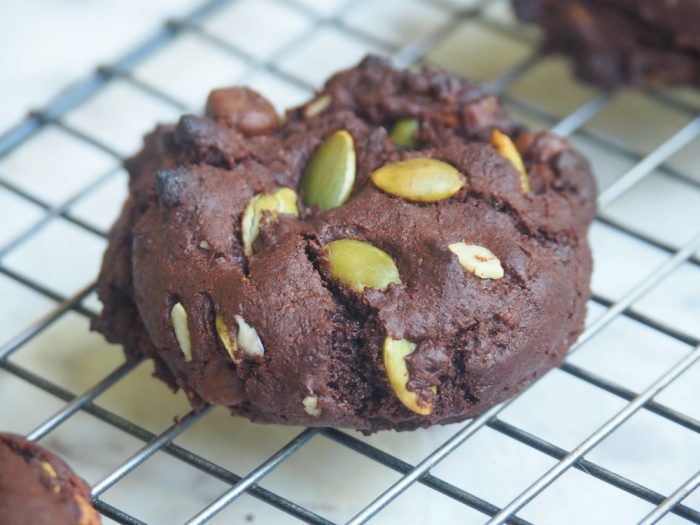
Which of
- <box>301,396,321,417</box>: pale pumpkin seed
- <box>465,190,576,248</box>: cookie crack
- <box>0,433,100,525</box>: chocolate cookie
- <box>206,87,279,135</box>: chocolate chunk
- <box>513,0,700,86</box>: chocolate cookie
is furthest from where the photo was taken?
<box>513,0,700,86</box>: chocolate cookie

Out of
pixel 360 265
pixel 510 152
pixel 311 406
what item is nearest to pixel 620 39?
pixel 510 152

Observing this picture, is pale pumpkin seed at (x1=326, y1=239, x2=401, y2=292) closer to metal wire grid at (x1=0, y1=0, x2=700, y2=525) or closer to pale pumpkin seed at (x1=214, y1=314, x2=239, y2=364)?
pale pumpkin seed at (x1=214, y1=314, x2=239, y2=364)

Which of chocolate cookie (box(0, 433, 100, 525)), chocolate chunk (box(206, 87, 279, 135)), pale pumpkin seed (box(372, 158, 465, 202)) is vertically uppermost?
chocolate chunk (box(206, 87, 279, 135))

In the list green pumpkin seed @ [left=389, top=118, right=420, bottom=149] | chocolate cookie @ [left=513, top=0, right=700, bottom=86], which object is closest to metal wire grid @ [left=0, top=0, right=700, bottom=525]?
chocolate cookie @ [left=513, top=0, right=700, bottom=86]

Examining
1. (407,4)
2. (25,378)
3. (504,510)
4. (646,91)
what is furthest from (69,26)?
(504,510)

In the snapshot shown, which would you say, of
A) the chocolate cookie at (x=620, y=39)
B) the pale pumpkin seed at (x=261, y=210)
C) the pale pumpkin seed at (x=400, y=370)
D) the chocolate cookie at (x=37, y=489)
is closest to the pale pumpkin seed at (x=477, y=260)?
the pale pumpkin seed at (x=400, y=370)

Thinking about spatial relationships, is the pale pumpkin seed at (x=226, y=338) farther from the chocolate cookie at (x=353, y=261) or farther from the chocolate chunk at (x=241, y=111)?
the chocolate chunk at (x=241, y=111)
